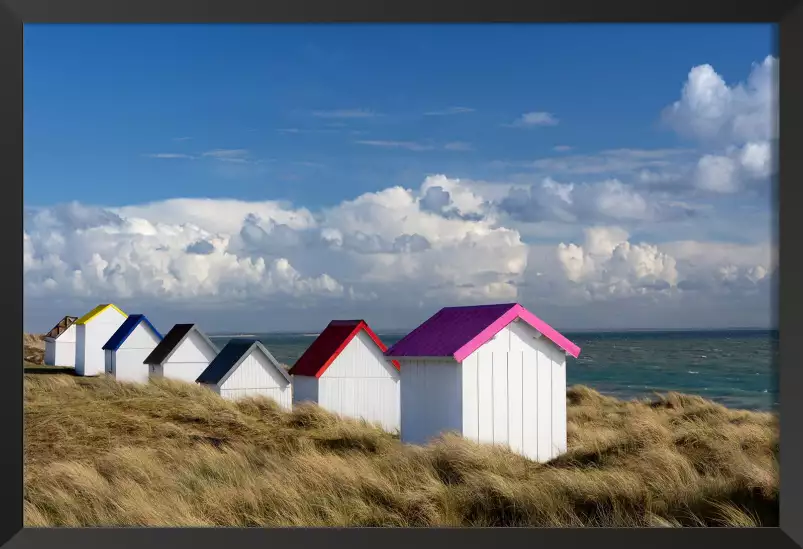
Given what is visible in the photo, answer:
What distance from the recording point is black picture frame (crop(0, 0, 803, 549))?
355cm

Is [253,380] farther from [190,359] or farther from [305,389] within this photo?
[190,359]

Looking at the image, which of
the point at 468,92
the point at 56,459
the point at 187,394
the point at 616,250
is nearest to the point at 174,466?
the point at 56,459

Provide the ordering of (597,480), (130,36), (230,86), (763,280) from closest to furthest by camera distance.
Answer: (597,480)
(130,36)
(763,280)
(230,86)

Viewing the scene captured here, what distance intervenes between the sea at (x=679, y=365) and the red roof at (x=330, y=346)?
10183 millimetres

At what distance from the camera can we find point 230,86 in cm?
2905

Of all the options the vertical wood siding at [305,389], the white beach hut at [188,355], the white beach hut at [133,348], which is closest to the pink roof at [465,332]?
the vertical wood siding at [305,389]

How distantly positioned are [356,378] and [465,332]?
304cm

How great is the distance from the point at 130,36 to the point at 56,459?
15.9 meters

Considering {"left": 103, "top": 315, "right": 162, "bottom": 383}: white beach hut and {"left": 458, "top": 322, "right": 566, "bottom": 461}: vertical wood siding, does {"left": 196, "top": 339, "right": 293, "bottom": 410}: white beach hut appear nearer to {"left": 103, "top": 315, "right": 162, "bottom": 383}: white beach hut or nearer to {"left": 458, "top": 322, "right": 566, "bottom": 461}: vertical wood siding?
{"left": 103, "top": 315, "right": 162, "bottom": 383}: white beach hut

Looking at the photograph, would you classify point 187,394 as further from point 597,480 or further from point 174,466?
point 597,480

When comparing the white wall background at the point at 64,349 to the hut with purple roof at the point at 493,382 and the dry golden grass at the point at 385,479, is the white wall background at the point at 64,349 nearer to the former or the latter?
the dry golden grass at the point at 385,479

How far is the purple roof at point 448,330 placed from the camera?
19.8 feet

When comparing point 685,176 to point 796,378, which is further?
point 685,176
